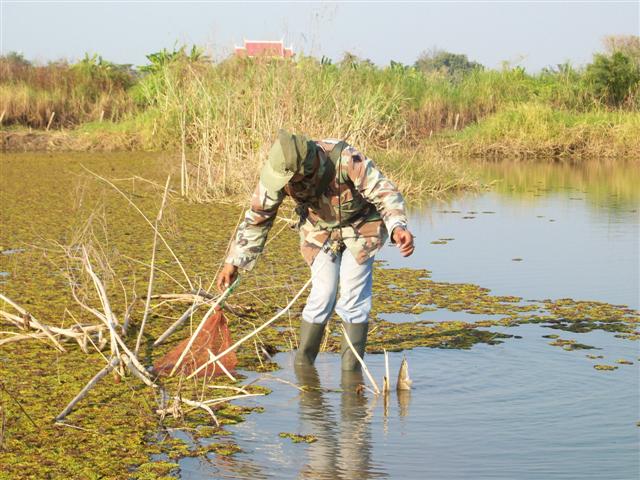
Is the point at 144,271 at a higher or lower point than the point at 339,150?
lower

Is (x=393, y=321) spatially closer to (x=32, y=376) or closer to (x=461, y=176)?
(x=32, y=376)

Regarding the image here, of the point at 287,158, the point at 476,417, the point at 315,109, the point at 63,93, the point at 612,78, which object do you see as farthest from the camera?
the point at 63,93

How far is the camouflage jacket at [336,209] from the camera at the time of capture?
186 inches

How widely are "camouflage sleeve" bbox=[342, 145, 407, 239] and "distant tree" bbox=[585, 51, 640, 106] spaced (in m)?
20.9

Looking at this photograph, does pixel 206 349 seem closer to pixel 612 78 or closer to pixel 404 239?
pixel 404 239

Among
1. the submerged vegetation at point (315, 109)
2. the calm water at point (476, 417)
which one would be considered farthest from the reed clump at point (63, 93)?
the calm water at point (476, 417)

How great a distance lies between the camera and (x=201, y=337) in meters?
5.29

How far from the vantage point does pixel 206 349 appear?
17.0 feet

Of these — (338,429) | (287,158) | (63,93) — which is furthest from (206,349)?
(63,93)

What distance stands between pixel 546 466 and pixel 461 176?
11.8 m

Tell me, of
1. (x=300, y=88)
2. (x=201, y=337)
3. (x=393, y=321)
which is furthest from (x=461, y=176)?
(x=201, y=337)

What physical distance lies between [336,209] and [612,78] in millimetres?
21244

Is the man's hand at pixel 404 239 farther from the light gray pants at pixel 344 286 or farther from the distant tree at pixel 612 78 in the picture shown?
the distant tree at pixel 612 78

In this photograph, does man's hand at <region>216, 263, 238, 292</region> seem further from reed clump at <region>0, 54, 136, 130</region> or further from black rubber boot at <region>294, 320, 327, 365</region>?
reed clump at <region>0, 54, 136, 130</region>
